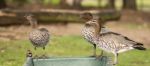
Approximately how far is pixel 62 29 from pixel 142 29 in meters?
3.50

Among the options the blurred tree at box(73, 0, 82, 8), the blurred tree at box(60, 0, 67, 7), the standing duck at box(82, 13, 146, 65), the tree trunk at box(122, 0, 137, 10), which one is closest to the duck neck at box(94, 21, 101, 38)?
the standing duck at box(82, 13, 146, 65)

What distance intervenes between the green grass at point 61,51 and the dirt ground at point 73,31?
1225 mm

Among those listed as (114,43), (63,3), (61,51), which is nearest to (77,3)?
(63,3)

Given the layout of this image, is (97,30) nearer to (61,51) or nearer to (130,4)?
(61,51)

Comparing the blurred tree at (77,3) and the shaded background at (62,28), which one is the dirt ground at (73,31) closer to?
the shaded background at (62,28)

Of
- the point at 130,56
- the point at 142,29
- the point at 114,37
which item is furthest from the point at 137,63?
the point at 142,29

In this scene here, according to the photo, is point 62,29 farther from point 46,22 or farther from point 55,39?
point 55,39

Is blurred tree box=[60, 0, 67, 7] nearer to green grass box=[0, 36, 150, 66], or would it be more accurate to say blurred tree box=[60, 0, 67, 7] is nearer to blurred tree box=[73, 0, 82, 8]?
blurred tree box=[73, 0, 82, 8]

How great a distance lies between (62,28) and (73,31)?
0.91m

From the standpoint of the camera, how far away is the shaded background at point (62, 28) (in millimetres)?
13734

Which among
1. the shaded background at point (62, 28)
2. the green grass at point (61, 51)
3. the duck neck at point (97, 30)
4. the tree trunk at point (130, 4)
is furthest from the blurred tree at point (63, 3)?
the duck neck at point (97, 30)

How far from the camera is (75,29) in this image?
20.0 metres

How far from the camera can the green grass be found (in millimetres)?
12703

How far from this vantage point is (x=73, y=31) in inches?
763
